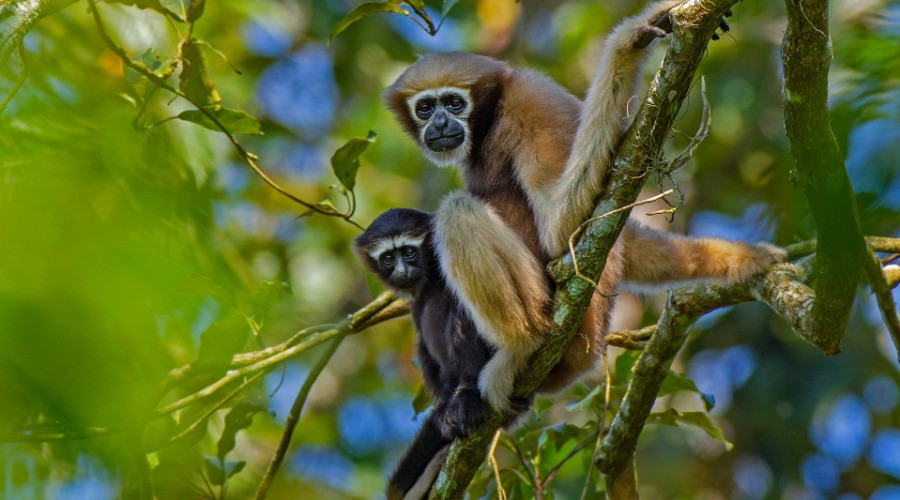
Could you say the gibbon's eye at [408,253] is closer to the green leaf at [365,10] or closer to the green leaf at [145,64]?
the green leaf at [365,10]

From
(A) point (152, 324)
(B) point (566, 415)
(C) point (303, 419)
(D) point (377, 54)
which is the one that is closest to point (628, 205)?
(A) point (152, 324)

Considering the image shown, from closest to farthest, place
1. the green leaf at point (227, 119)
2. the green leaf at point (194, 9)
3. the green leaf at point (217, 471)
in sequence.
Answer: the green leaf at point (194, 9) → the green leaf at point (227, 119) → the green leaf at point (217, 471)

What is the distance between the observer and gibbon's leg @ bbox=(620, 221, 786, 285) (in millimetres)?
5723

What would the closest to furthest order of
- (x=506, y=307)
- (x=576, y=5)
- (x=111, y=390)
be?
(x=111, y=390) → (x=506, y=307) → (x=576, y=5)

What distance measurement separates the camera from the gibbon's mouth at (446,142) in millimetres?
6738

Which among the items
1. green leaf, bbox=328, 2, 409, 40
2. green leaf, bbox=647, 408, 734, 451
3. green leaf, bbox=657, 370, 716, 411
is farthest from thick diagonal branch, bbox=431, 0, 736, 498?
green leaf, bbox=328, 2, 409, 40

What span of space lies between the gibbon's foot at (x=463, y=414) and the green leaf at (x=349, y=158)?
5.71 ft

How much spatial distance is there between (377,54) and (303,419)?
696cm

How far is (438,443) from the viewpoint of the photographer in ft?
21.4

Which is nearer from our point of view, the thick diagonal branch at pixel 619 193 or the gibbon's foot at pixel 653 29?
the thick diagonal branch at pixel 619 193

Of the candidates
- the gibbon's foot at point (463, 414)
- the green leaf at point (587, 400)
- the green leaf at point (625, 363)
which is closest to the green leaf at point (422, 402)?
the gibbon's foot at point (463, 414)

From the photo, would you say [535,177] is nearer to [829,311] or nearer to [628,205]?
[628,205]

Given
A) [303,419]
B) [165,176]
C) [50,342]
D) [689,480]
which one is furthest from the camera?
[303,419]

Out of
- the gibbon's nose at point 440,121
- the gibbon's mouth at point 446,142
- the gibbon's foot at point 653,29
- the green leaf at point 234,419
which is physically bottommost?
the green leaf at point 234,419
